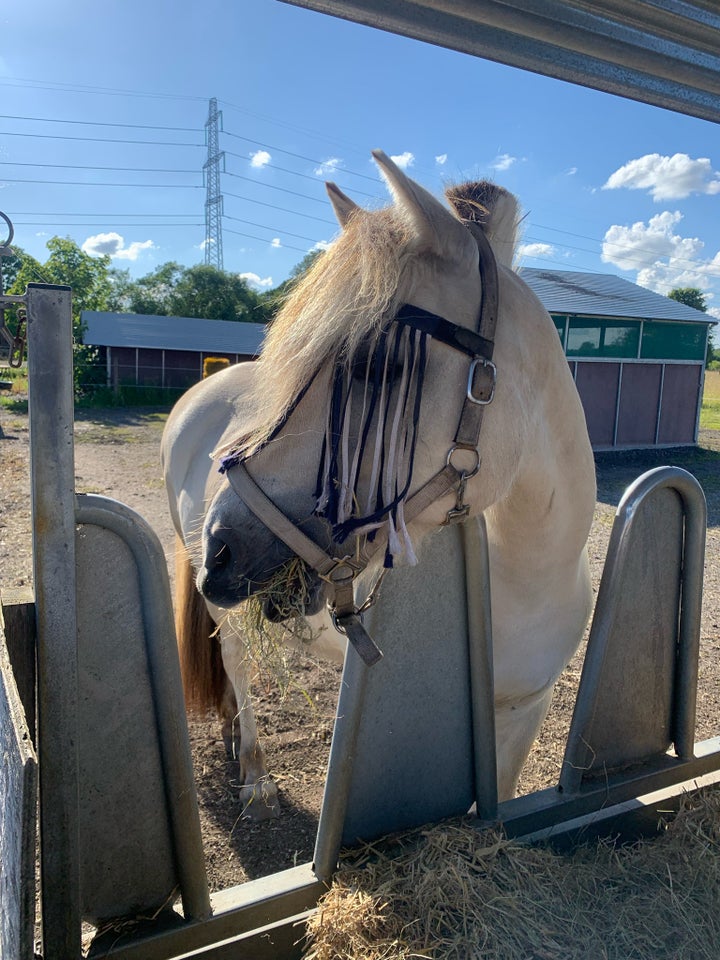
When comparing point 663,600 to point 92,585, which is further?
point 663,600

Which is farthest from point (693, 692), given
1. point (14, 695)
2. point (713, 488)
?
point (713, 488)

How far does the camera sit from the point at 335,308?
1.40 meters

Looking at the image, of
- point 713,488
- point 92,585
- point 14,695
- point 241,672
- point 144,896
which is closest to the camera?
point 14,695

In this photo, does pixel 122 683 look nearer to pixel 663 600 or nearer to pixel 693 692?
pixel 663 600

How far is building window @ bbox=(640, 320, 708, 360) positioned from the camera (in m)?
16.5

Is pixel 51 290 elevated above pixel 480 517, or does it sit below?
above

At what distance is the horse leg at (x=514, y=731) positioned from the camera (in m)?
2.19

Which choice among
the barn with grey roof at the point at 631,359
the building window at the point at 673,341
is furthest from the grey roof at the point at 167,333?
the building window at the point at 673,341

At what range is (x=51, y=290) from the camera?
1030 mm

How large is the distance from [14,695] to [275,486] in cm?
65

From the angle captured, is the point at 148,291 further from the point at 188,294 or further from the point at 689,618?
the point at 689,618

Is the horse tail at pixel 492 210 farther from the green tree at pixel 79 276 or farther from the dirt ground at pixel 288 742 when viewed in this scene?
the green tree at pixel 79 276

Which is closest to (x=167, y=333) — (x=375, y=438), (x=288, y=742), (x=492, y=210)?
(x=288, y=742)

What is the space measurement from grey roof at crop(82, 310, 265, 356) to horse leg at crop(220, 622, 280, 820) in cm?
2615
